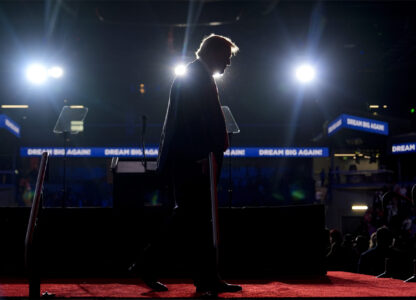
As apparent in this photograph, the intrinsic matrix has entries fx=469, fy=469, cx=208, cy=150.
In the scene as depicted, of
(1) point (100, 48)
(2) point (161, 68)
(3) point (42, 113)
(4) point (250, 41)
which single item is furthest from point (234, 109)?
(3) point (42, 113)

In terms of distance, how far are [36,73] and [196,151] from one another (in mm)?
12969

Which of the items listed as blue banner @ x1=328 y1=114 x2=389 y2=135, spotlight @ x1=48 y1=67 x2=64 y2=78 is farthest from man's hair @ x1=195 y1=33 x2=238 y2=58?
blue banner @ x1=328 y1=114 x2=389 y2=135

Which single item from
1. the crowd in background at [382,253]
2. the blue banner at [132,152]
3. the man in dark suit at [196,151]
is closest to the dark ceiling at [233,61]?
the blue banner at [132,152]

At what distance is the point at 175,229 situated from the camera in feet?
9.64

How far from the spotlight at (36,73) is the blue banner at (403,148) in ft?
43.5

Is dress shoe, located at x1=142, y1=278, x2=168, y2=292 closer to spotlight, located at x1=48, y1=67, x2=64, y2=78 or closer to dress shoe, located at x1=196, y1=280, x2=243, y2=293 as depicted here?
dress shoe, located at x1=196, y1=280, x2=243, y2=293

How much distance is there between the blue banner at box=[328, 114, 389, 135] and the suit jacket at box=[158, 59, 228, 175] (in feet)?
46.5

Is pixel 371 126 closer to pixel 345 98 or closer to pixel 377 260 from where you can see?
pixel 345 98

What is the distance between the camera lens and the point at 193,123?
2.92m

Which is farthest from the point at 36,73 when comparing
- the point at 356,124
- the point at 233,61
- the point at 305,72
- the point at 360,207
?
the point at 360,207

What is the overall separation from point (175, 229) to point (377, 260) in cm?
340

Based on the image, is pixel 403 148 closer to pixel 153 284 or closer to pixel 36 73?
pixel 36 73

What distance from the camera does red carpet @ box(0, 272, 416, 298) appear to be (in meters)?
3.01

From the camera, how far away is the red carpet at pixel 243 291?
3.01 m
